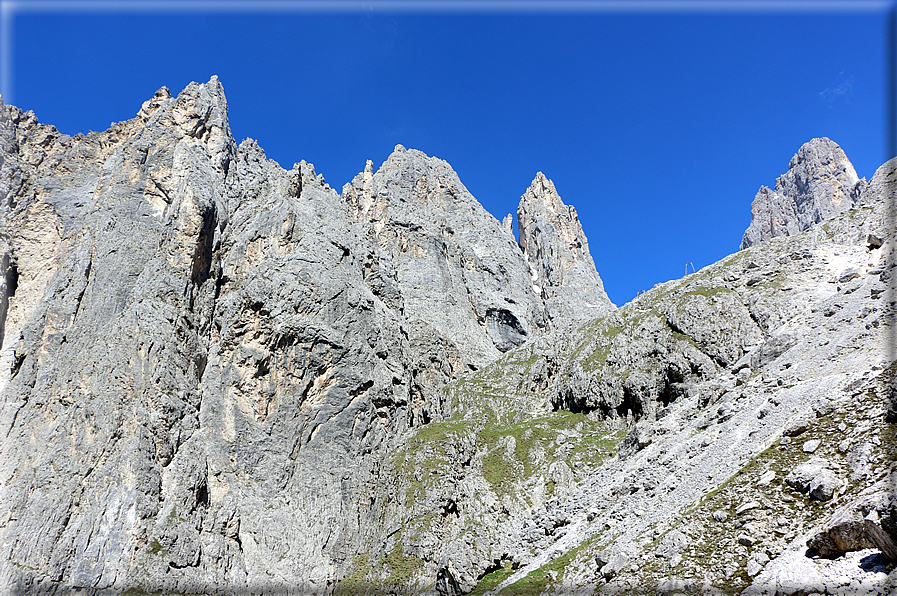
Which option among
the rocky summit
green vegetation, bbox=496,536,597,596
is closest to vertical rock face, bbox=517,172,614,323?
the rocky summit

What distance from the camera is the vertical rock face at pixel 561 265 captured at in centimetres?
16600

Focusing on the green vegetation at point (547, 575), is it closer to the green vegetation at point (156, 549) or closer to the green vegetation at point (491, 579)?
the green vegetation at point (491, 579)

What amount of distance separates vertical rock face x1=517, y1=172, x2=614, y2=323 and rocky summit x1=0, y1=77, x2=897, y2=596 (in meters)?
47.0

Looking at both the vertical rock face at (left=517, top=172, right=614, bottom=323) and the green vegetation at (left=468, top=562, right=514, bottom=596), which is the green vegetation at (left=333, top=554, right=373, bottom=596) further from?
the vertical rock face at (left=517, top=172, right=614, bottom=323)

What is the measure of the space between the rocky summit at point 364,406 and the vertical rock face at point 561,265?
1851 inches

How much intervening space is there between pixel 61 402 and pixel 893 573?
328ft

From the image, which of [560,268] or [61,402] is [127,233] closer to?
[61,402]

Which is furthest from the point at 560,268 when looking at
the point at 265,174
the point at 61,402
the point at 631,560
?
the point at 631,560

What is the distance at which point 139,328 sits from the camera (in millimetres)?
86250

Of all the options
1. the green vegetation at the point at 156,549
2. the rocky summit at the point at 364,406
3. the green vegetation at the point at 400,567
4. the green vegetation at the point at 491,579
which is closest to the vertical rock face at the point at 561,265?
the rocky summit at the point at 364,406

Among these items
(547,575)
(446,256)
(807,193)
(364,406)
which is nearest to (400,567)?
(364,406)

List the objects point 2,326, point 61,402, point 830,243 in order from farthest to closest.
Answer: point 2,326 < point 61,402 < point 830,243

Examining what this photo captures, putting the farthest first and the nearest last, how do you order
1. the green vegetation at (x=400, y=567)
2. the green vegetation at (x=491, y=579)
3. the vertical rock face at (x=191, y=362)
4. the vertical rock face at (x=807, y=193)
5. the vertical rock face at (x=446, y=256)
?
the vertical rock face at (x=807, y=193) < the vertical rock face at (x=446, y=256) < the vertical rock face at (x=191, y=362) < the green vegetation at (x=400, y=567) < the green vegetation at (x=491, y=579)

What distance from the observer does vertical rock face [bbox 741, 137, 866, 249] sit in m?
171
